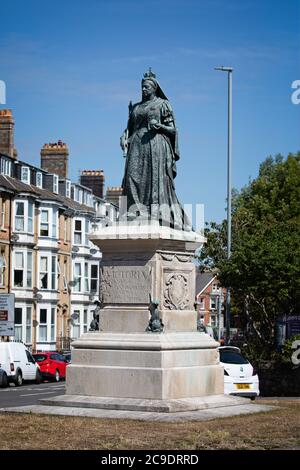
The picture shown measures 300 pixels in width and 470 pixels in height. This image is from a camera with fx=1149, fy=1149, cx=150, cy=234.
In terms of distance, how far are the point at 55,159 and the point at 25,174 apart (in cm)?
808

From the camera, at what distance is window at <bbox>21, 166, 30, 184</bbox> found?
67.1 meters

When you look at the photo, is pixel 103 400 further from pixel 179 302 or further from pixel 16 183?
pixel 16 183

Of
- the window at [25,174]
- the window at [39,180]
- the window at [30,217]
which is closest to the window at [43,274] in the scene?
the window at [30,217]

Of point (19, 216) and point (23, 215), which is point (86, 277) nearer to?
point (23, 215)

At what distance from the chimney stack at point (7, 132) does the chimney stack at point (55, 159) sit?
27.8 feet

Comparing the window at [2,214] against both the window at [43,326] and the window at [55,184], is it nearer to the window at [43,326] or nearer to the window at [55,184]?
the window at [43,326]

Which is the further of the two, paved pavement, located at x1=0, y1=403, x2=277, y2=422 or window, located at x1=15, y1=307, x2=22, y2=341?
window, located at x1=15, y1=307, x2=22, y2=341

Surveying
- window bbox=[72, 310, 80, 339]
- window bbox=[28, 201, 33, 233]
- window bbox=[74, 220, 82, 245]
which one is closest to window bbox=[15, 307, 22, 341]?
window bbox=[28, 201, 33, 233]

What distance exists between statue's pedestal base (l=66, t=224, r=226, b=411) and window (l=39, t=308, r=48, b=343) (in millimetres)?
47560

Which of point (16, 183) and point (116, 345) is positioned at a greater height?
point (16, 183)

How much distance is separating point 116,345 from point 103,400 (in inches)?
36.1

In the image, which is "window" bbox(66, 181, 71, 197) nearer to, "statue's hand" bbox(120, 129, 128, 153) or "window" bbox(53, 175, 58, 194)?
"window" bbox(53, 175, 58, 194)
